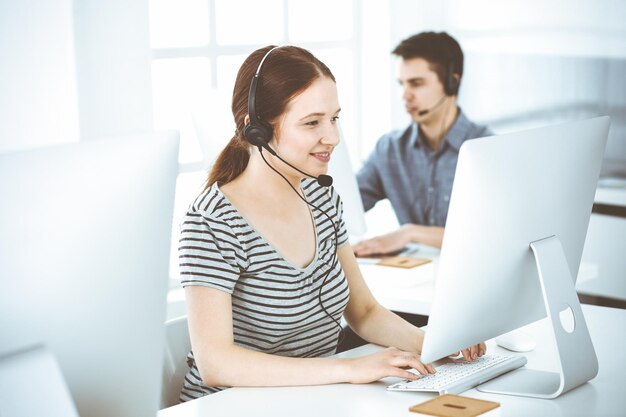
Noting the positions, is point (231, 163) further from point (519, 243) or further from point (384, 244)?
point (384, 244)

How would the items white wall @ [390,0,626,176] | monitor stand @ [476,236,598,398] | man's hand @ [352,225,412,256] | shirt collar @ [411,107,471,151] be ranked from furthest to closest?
white wall @ [390,0,626,176] → shirt collar @ [411,107,471,151] → man's hand @ [352,225,412,256] → monitor stand @ [476,236,598,398]

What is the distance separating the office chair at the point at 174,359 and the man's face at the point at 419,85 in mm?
1453

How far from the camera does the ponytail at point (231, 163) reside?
5.88ft

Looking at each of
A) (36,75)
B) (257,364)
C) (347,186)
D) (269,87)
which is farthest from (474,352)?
(36,75)

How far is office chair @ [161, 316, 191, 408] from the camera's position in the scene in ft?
5.82

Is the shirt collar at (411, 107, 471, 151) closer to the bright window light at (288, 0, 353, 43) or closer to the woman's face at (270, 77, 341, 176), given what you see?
the bright window light at (288, 0, 353, 43)

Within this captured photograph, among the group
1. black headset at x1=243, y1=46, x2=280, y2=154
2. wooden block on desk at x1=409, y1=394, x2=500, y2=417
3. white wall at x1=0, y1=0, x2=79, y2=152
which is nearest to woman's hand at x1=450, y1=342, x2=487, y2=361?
wooden block on desk at x1=409, y1=394, x2=500, y2=417

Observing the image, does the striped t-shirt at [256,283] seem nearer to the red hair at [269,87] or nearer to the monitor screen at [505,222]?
the red hair at [269,87]

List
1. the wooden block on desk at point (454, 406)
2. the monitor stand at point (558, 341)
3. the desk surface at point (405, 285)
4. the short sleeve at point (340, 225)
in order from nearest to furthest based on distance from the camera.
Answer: the wooden block on desk at point (454, 406), the monitor stand at point (558, 341), the short sleeve at point (340, 225), the desk surface at point (405, 285)

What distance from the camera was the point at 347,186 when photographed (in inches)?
92.8

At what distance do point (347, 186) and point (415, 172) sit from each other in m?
0.76

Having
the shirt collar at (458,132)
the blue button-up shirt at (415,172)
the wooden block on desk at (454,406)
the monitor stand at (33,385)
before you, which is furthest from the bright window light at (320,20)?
the monitor stand at (33,385)

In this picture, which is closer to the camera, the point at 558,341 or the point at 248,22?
the point at 558,341

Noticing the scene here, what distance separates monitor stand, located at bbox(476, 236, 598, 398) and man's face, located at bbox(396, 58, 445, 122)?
59.3 inches
